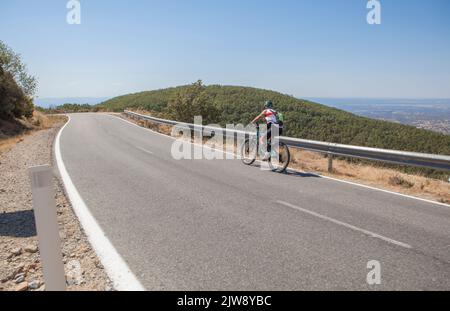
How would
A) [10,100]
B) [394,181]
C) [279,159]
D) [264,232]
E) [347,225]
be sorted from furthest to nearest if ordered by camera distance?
1. [10,100]
2. [279,159]
3. [394,181]
4. [347,225]
5. [264,232]

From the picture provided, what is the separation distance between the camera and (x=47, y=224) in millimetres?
2760

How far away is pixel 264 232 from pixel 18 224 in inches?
157

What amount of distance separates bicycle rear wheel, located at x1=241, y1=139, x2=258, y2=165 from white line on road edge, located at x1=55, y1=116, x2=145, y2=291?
18.7 ft

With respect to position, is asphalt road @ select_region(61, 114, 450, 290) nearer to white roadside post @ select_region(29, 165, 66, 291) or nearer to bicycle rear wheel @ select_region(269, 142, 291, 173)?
white roadside post @ select_region(29, 165, 66, 291)

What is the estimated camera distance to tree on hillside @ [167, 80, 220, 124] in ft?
141

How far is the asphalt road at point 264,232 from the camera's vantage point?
3480 mm

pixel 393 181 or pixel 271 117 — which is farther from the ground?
pixel 271 117

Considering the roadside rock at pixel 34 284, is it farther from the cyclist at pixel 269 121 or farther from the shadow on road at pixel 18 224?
the cyclist at pixel 269 121

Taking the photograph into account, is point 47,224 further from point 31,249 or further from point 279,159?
point 279,159

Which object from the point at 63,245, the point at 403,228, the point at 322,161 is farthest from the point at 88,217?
the point at 322,161

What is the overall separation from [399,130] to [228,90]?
6664 cm

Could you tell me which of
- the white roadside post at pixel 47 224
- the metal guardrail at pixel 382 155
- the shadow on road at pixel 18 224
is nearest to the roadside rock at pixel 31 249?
the shadow on road at pixel 18 224

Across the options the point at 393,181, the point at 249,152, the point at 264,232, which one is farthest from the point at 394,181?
the point at 264,232
